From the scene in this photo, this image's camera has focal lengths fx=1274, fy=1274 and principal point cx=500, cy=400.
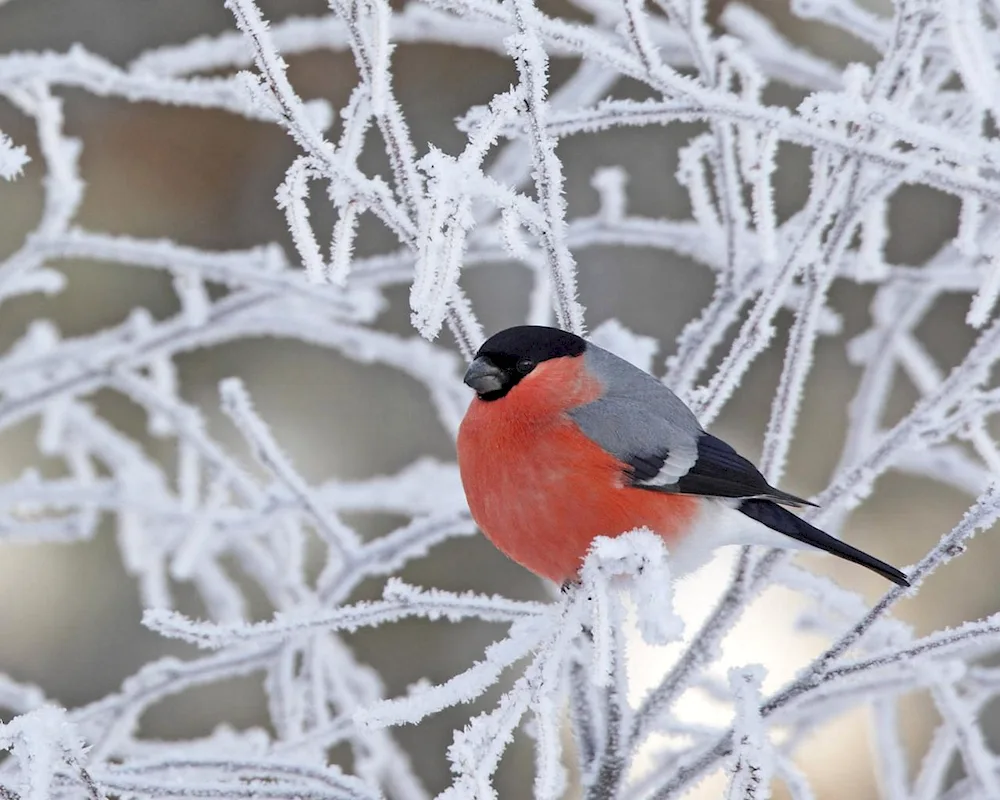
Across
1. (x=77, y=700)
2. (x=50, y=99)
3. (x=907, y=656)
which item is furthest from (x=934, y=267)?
(x=77, y=700)

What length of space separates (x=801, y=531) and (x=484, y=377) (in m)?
0.49

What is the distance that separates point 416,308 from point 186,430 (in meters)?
1.24

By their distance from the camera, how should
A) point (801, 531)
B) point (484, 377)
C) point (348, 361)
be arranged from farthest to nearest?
point (348, 361) → point (484, 377) → point (801, 531)

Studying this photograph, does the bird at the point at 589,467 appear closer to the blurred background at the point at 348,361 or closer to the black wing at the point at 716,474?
the black wing at the point at 716,474

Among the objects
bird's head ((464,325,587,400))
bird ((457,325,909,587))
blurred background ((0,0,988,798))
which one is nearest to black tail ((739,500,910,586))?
bird ((457,325,909,587))

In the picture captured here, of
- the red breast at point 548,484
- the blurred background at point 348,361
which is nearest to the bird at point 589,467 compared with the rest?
the red breast at point 548,484

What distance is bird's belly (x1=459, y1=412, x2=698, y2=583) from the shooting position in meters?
1.76

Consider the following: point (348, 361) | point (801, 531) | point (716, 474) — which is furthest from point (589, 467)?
point (348, 361)

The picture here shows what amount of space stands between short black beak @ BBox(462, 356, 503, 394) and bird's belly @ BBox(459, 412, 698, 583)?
3.0 inches

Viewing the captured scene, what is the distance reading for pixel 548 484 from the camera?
1783 mm

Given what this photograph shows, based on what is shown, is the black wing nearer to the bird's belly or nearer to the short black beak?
the bird's belly

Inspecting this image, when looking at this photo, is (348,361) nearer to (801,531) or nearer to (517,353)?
(517,353)

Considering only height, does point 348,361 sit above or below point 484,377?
above

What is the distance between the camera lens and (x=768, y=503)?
184 centimetres
